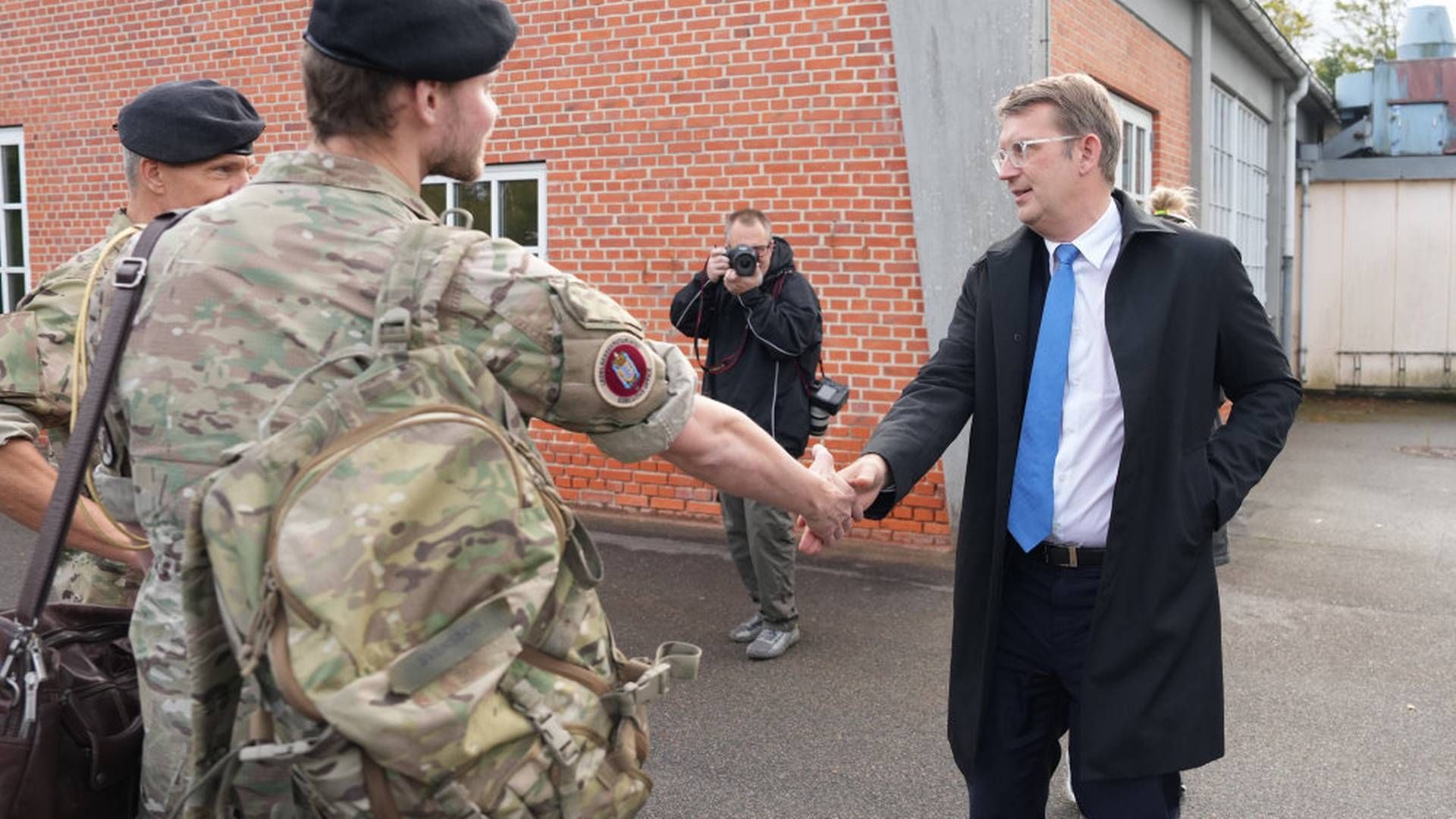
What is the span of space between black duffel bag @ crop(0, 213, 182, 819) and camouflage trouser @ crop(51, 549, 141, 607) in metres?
0.74

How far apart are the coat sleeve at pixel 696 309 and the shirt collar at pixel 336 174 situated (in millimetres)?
4360

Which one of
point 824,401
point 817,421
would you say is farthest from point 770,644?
point 824,401

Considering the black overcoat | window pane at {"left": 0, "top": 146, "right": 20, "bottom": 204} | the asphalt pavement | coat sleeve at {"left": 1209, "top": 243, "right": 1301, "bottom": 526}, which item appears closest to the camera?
the black overcoat

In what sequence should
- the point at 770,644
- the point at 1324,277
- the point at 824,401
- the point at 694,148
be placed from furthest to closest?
the point at 1324,277 < the point at 694,148 < the point at 770,644 < the point at 824,401

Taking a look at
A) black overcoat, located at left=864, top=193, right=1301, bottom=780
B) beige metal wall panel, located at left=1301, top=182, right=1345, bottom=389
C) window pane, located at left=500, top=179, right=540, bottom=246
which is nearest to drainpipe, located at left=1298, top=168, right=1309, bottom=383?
beige metal wall panel, located at left=1301, top=182, right=1345, bottom=389

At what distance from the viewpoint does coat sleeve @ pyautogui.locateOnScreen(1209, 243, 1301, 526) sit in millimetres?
2982

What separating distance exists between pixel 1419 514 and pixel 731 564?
519 cm

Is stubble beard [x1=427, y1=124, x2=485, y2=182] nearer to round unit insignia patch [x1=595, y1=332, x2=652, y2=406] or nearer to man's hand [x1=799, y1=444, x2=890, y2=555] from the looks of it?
round unit insignia patch [x1=595, y1=332, x2=652, y2=406]

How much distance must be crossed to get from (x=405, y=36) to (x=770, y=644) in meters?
4.43

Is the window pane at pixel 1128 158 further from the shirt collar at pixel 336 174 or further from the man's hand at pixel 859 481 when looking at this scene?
the shirt collar at pixel 336 174

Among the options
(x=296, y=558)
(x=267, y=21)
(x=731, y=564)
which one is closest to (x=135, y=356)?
(x=296, y=558)

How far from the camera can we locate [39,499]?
2656 mm

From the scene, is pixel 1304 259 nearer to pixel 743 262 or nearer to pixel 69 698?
pixel 743 262

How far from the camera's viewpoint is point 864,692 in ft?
17.9
